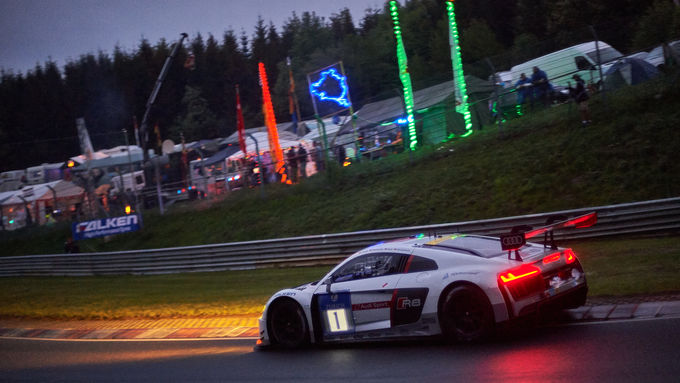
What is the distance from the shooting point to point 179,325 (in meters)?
13.4

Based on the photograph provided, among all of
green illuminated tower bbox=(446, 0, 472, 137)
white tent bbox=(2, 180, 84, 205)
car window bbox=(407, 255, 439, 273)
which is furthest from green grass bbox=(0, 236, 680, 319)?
white tent bbox=(2, 180, 84, 205)

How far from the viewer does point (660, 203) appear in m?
A: 14.4

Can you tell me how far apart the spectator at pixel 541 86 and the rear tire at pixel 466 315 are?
1564 cm

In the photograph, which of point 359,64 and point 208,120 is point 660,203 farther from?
point 208,120

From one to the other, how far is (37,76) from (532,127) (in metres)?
109

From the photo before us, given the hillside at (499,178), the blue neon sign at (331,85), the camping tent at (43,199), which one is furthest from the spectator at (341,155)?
the camping tent at (43,199)

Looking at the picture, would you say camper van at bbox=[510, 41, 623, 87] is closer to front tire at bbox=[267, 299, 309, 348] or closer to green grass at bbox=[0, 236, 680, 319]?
green grass at bbox=[0, 236, 680, 319]

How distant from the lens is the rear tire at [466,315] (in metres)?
7.71

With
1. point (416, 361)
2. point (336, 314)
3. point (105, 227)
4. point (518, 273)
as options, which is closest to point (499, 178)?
point (336, 314)

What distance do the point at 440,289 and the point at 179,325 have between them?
6898mm

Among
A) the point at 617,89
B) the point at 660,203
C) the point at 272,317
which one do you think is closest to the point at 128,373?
the point at 272,317

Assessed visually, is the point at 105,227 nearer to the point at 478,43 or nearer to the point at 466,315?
the point at 466,315

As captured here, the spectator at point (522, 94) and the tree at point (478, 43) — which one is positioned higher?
the tree at point (478, 43)

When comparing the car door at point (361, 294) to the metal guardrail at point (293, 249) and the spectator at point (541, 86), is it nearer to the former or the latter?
the metal guardrail at point (293, 249)
